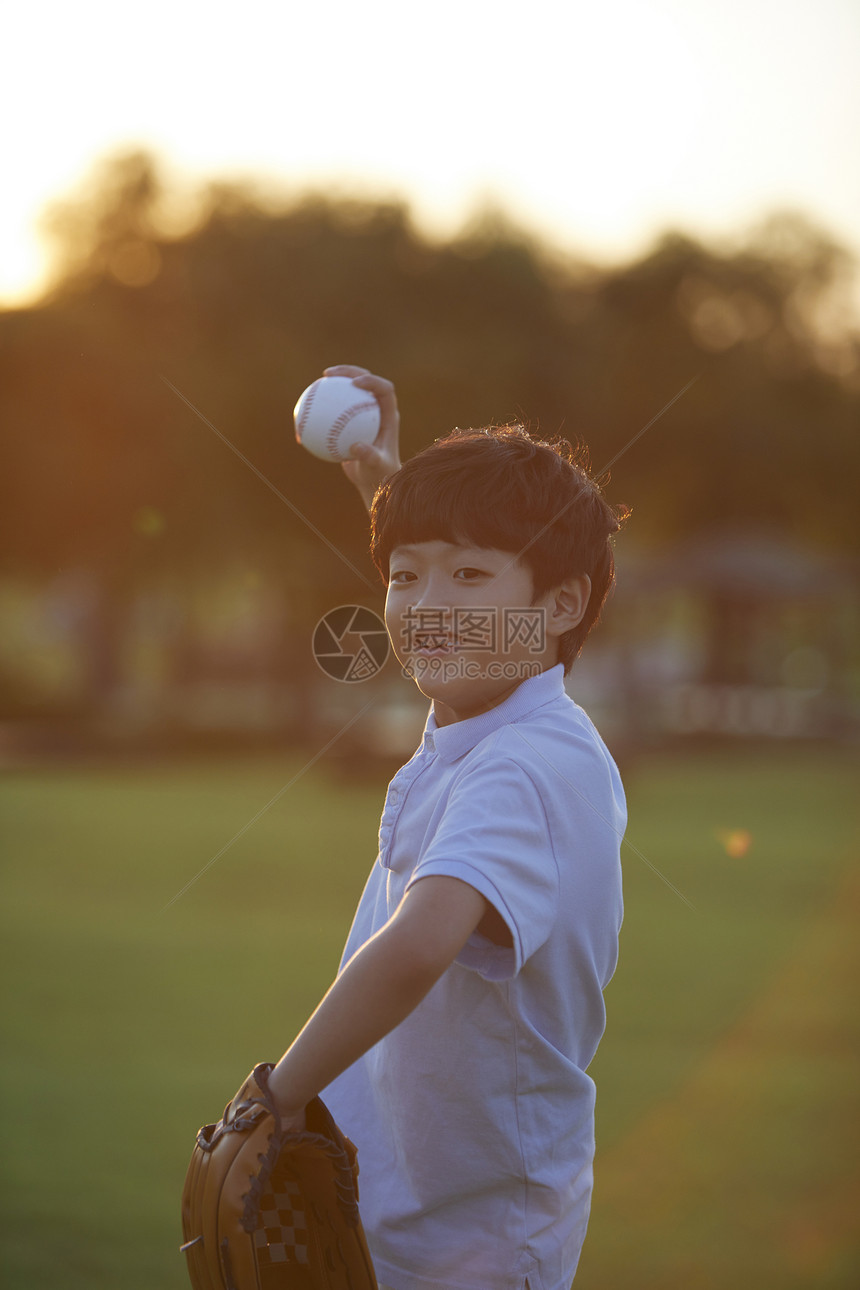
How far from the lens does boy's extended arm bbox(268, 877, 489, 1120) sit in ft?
3.92

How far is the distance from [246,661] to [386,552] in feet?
79.7

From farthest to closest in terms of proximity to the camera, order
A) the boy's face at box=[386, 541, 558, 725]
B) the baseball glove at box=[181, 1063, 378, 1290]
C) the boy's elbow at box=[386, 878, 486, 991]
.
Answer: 1. the boy's face at box=[386, 541, 558, 725]
2. the baseball glove at box=[181, 1063, 378, 1290]
3. the boy's elbow at box=[386, 878, 486, 991]

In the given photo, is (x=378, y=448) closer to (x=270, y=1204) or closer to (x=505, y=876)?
(x=505, y=876)

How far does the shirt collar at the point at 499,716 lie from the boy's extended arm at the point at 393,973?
1.09 feet

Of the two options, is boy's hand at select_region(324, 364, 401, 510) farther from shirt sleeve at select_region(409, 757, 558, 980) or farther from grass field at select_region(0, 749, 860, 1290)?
grass field at select_region(0, 749, 860, 1290)

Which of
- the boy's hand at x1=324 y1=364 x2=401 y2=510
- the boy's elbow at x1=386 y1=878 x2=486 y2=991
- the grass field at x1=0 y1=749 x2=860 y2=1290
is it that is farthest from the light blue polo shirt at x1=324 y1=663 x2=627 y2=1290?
the grass field at x1=0 y1=749 x2=860 y2=1290

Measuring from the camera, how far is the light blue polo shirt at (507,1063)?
142 centimetres

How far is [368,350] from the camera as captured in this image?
15.9 metres

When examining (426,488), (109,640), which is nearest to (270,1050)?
(426,488)

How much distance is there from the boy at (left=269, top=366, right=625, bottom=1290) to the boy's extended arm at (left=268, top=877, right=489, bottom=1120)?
5cm

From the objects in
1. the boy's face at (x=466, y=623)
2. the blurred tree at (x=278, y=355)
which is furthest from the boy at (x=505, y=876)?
the blurred tree at (x=278, y=355)

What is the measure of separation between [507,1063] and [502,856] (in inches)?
13.8

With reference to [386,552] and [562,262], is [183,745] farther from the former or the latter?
[386,552]

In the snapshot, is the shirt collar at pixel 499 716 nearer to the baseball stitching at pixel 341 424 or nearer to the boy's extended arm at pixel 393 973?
the boy's extended arm at pixel 393 973
